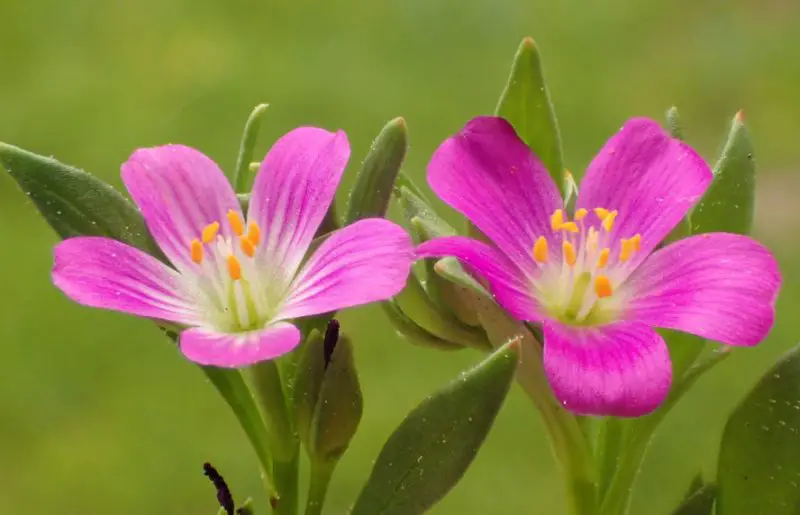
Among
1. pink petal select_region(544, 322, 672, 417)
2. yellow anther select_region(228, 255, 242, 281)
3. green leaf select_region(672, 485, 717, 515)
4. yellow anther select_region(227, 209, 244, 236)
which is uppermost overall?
yellow anther select_region(227, 209, 244, 236)

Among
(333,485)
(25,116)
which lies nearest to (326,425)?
(333,485)

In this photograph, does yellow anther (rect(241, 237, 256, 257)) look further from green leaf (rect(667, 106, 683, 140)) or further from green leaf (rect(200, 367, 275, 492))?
green leaf (rect(667, 106, 683, 140))

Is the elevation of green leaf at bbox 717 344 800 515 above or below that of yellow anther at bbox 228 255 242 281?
below

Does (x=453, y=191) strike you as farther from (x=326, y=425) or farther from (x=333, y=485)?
(x=333, y=485)

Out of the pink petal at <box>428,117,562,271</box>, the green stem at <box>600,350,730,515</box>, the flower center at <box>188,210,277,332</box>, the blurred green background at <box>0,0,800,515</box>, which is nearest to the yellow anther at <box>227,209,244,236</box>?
the flower center at <box>188,210,277,332</box>

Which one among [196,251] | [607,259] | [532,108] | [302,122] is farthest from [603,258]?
[302,122]

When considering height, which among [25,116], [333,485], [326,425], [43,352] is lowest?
[333,485]

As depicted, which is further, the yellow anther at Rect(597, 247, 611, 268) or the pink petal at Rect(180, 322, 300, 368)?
the yellow anther at Rect(597, 247, 611, 268)
